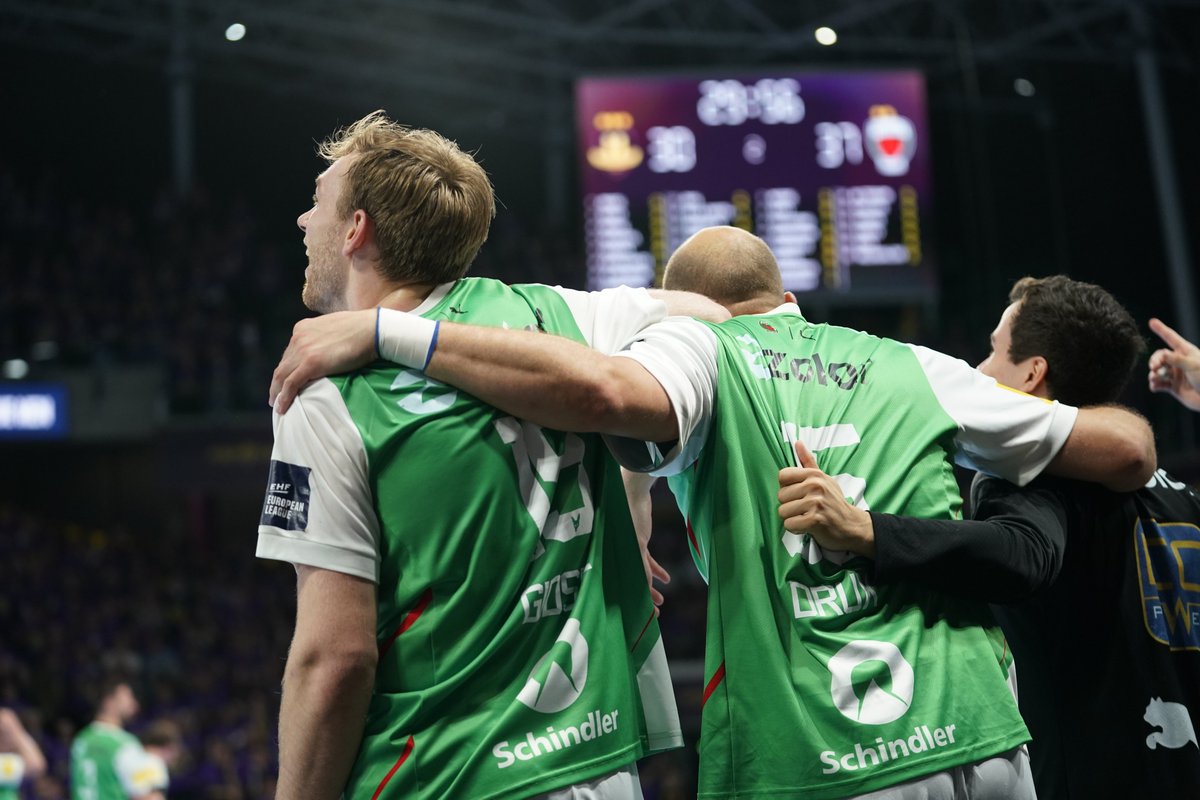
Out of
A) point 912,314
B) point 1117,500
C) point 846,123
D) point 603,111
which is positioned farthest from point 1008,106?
point 1117,500

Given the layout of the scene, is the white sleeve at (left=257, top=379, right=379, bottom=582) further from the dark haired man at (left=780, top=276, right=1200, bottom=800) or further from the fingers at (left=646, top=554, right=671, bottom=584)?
the dark haired man at (left=780, top=276, right=1200, bottom=800)

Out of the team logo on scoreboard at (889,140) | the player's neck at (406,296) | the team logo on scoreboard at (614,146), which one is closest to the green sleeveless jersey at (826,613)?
the player's neck at (406,296)

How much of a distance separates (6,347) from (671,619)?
7857mm

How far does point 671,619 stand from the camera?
561 inches

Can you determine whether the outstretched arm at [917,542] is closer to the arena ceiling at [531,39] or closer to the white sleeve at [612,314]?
the white sleeve at [612,314]

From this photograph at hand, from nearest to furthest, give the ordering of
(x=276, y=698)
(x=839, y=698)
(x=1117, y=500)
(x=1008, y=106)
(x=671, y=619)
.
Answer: (x=839, y=698)
(x=1117, y=500)
(x=276, y=698)
(x=671, y=619)
(x=1008, y=106)

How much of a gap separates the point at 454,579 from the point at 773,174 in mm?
8975

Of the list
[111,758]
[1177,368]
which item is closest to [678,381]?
[1177,368]

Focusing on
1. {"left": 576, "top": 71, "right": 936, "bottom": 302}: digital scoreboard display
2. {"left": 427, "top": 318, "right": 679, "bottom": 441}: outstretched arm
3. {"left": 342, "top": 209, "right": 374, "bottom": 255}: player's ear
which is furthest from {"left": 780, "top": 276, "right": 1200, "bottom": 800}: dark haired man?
{"left": 576, "top": 71, "right": 936, "bottom": 302}: digital scoreboard display

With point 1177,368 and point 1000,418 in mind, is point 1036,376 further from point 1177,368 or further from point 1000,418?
point 1177,368

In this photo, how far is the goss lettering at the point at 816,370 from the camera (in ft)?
7.25

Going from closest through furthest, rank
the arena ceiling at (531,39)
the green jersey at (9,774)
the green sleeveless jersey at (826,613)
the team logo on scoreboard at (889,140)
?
1. the green sleeveless jersey at (826,613)
2. the green jersey at (9,774)
3. the team logo on scoreboard at (889,140)
4. the arena ceiling at (531,39)

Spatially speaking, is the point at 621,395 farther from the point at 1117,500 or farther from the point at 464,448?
the point at 1117,500

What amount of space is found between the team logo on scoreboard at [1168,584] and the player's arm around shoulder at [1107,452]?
0.46ft
